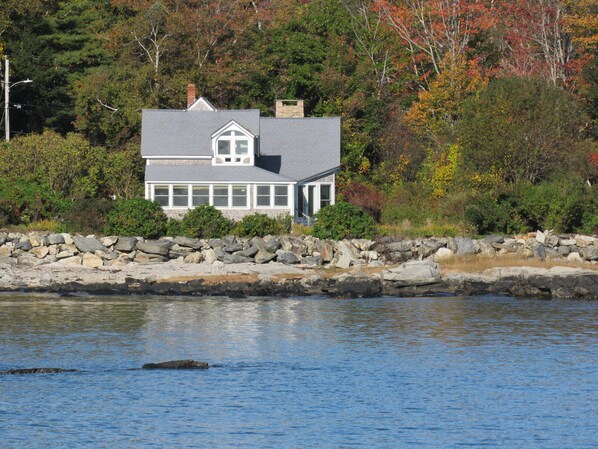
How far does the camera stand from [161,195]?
5484cm

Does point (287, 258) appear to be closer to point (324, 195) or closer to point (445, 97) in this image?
point (324, 195)

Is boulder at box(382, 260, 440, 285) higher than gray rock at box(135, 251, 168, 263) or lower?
lower

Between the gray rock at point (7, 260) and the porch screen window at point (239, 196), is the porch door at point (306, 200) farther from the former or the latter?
the gray rock at point (7, 260)

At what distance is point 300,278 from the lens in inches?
1850

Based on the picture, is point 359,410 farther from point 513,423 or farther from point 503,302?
point 503,302

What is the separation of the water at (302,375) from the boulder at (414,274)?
3.75 m

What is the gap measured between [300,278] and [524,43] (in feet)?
97.9

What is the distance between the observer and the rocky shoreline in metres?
45.0

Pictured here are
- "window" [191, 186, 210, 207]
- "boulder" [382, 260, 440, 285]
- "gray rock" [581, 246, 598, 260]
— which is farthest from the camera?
"window" [191, 186, 210, 207]

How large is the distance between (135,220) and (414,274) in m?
13.0

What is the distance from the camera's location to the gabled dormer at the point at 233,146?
189 ft

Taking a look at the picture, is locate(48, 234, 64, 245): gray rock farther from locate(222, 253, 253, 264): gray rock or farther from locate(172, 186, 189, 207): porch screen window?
locate(222, 253, 253, 264): gray rock

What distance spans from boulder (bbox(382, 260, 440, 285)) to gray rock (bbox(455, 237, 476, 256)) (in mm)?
3422

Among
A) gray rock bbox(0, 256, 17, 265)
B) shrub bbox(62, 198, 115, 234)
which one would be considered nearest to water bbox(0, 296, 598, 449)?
gray rock bbox(0, 256, 17, 265)
